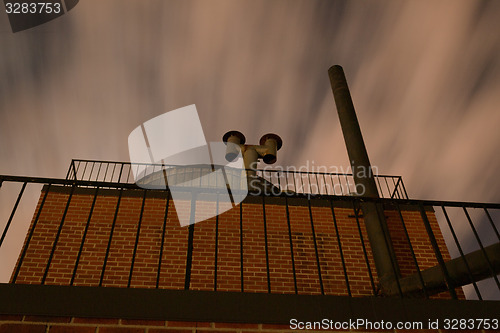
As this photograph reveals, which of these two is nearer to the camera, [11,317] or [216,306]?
[11,317]

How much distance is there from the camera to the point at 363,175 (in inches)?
254

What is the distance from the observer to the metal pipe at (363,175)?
5.47m

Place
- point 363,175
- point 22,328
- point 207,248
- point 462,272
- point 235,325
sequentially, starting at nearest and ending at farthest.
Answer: point 22,328 → point 235,325 → point 462,272 → point 363,175 → point 207,248

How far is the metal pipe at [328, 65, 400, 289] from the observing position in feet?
18.0

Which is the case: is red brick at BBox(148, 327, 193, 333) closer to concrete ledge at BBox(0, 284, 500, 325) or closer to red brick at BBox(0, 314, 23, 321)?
concrete ledge at BBox(0, 284, 500, 325)

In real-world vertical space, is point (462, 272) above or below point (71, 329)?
above

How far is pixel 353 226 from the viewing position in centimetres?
748

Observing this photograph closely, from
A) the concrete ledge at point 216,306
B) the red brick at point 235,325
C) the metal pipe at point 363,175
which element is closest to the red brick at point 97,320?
the concrete ledge at point 216,306

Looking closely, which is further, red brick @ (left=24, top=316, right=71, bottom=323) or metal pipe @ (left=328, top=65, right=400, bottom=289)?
metal pipe @ (left=328, top=65, right=400, bottom=289)

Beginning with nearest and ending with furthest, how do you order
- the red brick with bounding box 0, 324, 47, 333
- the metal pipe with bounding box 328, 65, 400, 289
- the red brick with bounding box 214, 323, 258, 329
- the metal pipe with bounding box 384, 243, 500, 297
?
the red brick with bounding box 0, 324, 47, 333 < the red brick with bounding box 214, 323, 258, 329 < the metal pipe with bounding box 384, 243, 500, 297 < the metal pipe with bounding box 328, 65, 400, 289

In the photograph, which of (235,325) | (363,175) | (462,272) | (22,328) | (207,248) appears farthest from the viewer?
(207,248)

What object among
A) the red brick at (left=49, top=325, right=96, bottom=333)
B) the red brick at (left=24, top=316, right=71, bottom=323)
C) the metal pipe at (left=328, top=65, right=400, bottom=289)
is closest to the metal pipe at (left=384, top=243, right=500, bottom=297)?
the metal pipe at (left=328, top=65, right=400, bottom=289)

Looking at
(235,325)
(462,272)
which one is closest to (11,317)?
(235,325)

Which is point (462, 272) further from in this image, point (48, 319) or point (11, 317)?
point (11, 317)
